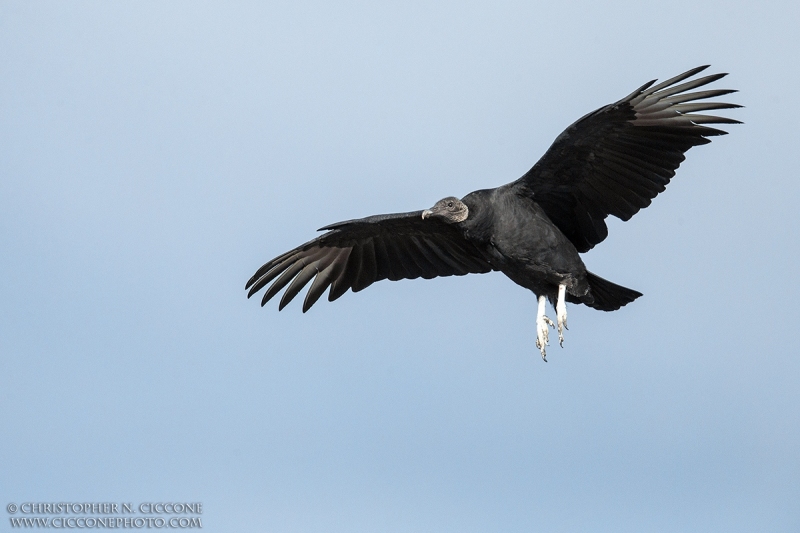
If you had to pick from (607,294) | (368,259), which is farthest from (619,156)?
(368,259)

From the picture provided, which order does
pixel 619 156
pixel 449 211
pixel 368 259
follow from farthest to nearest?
pixel 368 259 < pixel 449 211 < pixel 619 156

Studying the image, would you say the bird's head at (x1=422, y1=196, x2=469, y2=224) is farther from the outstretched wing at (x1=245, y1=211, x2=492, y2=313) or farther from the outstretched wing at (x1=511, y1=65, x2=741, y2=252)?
the outstretched wing at (x1=245, y1=211, x2=492, y2=313)

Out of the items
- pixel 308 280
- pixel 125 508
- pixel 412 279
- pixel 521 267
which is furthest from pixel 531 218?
pixel 125 508

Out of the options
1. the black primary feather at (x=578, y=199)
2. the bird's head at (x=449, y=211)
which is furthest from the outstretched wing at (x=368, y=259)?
the bird's head at (x=449, y=211)

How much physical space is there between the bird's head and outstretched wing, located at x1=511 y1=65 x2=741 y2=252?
0.62m

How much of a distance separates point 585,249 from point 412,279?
231cm

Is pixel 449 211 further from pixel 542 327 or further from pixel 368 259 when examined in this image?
pixel 368 259

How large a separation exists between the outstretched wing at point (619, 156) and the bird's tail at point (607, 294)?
45cm

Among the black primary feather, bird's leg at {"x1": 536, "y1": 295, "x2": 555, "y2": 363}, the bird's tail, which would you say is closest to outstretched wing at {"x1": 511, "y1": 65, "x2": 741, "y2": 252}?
the black primary feather

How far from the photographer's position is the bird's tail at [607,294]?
12.5 meters

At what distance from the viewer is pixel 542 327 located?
12.2 m

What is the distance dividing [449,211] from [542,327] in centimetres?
158

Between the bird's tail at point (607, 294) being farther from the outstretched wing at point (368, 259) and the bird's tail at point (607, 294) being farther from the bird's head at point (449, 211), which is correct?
the bird's head at point (449, 211)

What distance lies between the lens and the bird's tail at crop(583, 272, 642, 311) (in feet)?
40.9
